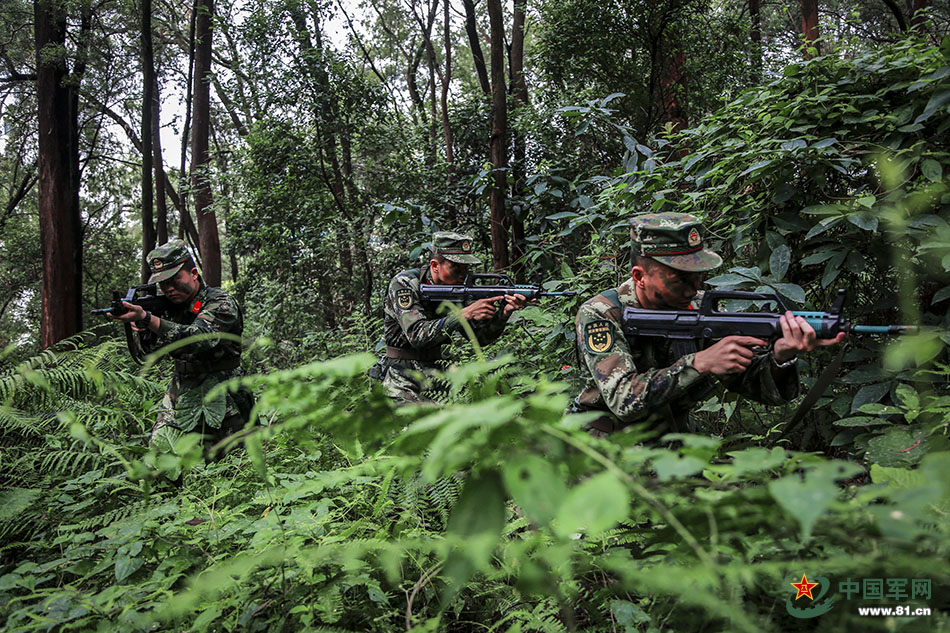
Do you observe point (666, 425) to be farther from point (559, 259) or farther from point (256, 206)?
point (256, 206)

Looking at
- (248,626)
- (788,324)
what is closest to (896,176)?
(788,324)

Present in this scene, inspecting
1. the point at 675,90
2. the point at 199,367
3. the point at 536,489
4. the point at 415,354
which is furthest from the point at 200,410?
the point at 675,90

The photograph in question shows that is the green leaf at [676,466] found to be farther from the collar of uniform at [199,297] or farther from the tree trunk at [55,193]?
the tree trunk at [55,193]

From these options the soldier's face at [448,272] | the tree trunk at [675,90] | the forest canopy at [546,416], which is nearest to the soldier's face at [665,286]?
the forest canopy at [546,416]

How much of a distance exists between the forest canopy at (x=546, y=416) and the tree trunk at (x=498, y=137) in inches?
1.8

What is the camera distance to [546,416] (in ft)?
2.97

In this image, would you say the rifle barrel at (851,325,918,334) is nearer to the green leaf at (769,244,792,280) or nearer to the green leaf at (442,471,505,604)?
the green leaf at (769,244,792,280)

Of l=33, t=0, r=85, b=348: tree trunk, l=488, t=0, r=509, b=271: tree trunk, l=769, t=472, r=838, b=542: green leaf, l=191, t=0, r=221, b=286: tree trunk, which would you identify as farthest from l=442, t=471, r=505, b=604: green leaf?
l=33, t=0, r=85, b=348: tree trunk

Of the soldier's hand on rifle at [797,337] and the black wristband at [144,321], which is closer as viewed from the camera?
the soldier's hand on rifle at [797,337]

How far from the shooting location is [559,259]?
5562mm

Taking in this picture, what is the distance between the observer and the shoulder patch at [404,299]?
14.4 feet

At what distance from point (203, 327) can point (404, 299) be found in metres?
1.50

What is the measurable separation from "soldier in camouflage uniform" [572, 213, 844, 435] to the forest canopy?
10.3 inches

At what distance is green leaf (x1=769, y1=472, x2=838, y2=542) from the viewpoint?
2.15 ft
